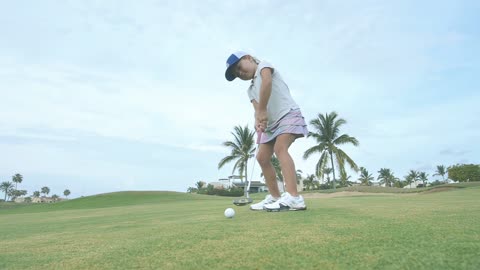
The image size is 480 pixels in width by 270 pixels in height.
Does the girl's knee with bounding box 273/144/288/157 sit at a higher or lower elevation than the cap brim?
lower

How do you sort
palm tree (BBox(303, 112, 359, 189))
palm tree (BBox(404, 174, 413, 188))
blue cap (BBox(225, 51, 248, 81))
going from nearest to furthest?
blue cap (BBox(225, 51, 248, 81))
palm tree (BBox(303, 112, 359, 189))
palm tree (BBox(404, 174, 413, 188))

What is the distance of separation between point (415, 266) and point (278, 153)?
2.68m

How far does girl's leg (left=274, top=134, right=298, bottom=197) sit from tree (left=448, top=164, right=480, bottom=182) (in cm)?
6126

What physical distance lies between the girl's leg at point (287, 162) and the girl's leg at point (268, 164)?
1.18 feet

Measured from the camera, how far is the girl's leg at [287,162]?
3854mm

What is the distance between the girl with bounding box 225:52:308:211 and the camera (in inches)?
152

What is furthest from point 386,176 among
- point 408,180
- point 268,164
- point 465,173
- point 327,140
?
point 268,164

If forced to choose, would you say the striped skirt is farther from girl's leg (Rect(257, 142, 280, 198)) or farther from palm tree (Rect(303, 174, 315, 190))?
palm tree (Rect(303, 174, 315, 190))

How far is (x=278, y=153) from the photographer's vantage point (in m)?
3.95

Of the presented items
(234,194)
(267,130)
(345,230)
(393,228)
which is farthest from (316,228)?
(234,194)

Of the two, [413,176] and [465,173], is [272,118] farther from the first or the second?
[413,176]

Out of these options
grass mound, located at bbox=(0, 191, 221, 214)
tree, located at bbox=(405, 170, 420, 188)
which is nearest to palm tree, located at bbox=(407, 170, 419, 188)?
tree, located at bbox=(405, 170, 420, 188)

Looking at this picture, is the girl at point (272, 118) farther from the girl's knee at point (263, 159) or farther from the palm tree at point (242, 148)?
the palm tree at point (242, 148)

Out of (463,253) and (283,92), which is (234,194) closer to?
(283,92)
